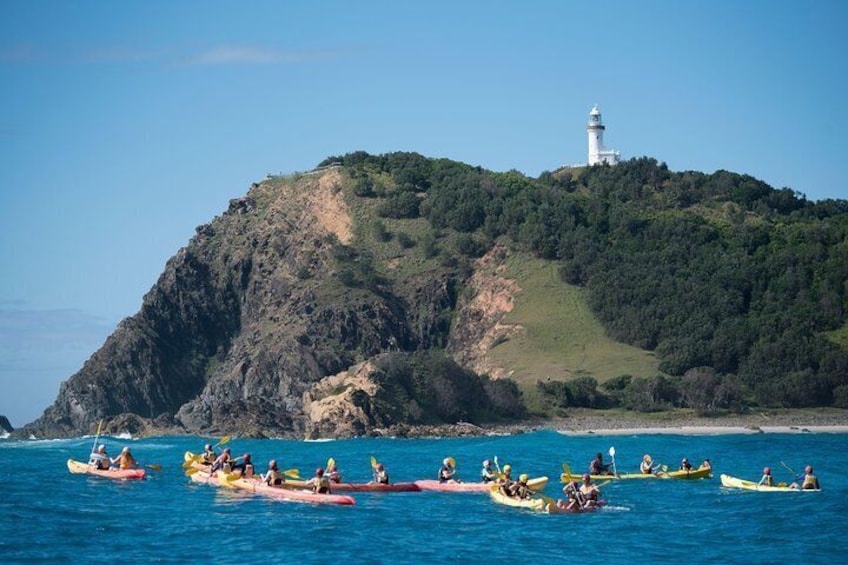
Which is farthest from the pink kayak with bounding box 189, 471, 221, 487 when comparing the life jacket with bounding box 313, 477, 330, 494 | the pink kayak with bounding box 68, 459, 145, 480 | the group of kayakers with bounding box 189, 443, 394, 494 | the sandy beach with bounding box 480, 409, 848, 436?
the sandy beach with bounding box 480, 409, 848, 436

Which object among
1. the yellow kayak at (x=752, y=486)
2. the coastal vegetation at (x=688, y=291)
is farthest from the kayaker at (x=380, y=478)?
the coastal vegetation at (x=688, y=291)

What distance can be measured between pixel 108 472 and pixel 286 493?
1654cm

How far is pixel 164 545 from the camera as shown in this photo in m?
50.5

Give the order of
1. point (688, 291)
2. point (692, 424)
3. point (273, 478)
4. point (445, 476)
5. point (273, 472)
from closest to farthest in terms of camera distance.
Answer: point (273, 478)
point (273, 472)
point (445, 476)
point (692, 424)
point (688, 291)

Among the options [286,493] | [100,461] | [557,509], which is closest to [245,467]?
[286,493]

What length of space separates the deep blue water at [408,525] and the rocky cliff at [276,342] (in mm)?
58245

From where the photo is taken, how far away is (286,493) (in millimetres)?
62875

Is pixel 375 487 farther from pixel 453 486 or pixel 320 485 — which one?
pixel 320 485

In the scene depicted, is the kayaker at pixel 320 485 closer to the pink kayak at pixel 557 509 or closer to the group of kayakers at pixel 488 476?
the group of kayakers at pixel 488 476

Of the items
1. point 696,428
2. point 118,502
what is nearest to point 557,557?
point 118,502

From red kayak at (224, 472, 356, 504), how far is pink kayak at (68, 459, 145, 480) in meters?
8.74

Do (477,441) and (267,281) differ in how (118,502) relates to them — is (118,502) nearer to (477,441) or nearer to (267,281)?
(477,441)

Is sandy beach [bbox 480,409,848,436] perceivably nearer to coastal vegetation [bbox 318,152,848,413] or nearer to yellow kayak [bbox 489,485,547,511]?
coastal vegetation [bbox 318,152,848,413]

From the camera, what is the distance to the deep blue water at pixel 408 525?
49031 millimetres
